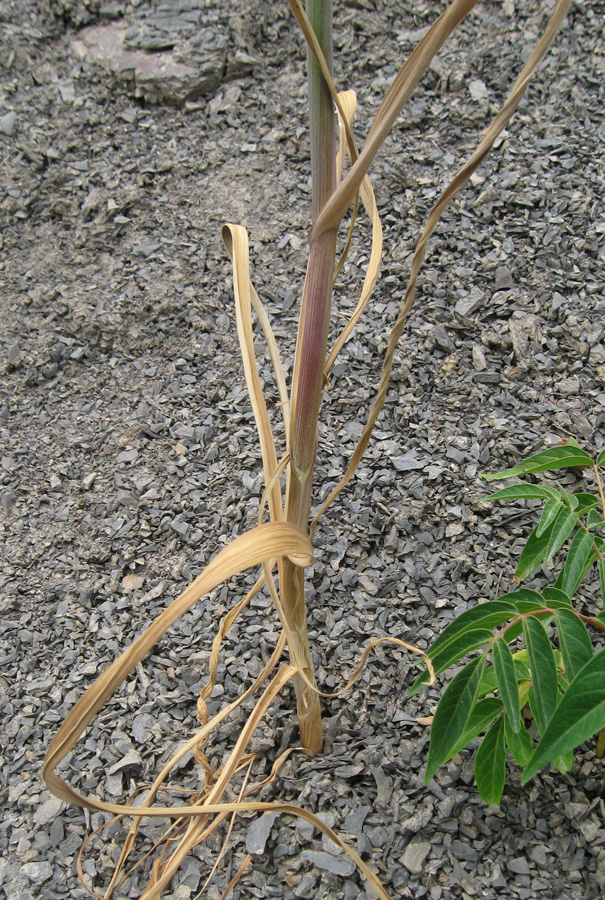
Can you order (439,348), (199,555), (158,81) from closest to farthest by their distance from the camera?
(199,555)
(439,348)
(158,81)

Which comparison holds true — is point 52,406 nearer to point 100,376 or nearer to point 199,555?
point 100,376

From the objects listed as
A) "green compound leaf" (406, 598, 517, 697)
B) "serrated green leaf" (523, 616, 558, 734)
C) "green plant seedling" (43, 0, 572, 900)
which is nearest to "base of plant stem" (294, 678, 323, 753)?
"green plant seedling" (43, 0, 572, 900)

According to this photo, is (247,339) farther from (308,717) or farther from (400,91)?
(308,717)

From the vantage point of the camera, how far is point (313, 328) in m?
0.66

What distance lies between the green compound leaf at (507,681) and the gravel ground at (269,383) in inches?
11.7

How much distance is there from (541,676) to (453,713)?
87 mm

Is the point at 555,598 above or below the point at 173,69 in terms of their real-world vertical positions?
below

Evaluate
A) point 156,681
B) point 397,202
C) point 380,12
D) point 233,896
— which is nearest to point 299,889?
point 233,896

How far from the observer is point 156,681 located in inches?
39.2

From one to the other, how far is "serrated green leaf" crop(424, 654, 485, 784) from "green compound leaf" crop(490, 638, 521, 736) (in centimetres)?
1

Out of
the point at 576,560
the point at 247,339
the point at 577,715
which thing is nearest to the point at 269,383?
the point at 247,339

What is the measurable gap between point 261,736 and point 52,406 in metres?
0.76

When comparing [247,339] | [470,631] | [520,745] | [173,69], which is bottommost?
[520,745]

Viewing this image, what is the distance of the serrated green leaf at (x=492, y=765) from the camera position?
2.20 feet
